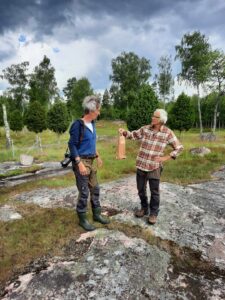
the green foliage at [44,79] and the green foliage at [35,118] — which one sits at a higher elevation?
the green foliage at [44,79]

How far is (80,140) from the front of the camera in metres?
5.86

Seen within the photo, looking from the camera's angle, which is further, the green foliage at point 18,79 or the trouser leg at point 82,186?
the green foliage at point 18,79

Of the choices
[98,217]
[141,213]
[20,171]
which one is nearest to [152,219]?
[141,213]

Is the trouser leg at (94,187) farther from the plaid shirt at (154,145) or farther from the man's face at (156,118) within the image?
the man's face at (156,118)

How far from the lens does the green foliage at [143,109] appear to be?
27828 millimetres

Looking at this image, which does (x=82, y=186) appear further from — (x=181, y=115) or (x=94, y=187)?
(x=181, y=115)

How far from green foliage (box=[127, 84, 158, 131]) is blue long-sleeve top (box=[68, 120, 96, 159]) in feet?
72.3

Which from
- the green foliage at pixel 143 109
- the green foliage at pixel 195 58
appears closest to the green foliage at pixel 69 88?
the green foliage at pixel 195 58

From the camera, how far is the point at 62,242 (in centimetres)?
586

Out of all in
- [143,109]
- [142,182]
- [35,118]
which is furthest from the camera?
[35,118]

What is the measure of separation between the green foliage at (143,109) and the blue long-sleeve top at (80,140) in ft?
72.3

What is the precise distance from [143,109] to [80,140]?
2277 centimetres

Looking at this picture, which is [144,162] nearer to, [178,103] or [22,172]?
[22,172]

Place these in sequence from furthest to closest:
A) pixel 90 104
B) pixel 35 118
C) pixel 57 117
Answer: pixel 57 117 < pixel 35 118 < pixel 90 104
